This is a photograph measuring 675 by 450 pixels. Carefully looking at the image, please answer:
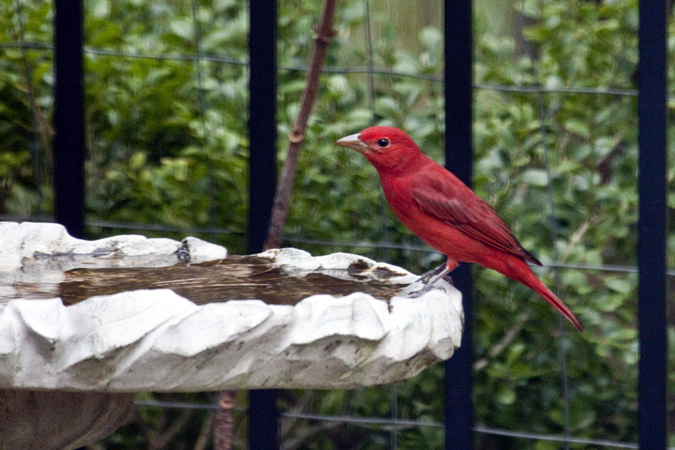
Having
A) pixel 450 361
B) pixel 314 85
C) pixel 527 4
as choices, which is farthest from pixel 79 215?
pixel 527 4

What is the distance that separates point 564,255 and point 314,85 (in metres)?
1.25

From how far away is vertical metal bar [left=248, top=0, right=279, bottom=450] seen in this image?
2.92 m

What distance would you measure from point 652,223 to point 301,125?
1.09m

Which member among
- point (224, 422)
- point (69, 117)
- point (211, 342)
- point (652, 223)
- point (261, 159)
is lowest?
point (224, 422)

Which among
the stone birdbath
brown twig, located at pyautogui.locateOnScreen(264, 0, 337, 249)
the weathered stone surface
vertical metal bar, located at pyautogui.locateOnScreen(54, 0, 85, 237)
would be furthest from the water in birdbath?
vertical metal bar, located at pyautogui.locateOnScreen(54, 0, 85, 237)

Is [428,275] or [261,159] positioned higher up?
[261,159]

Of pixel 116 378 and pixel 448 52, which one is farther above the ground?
pixel 448 52

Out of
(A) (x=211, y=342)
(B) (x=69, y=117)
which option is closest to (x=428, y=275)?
(A) (x=211, y=342)

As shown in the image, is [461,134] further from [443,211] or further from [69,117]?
[69,117]

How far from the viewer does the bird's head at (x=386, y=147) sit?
2719 mm

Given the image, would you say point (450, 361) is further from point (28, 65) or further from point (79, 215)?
point (28, 65)

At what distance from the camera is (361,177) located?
133 inches

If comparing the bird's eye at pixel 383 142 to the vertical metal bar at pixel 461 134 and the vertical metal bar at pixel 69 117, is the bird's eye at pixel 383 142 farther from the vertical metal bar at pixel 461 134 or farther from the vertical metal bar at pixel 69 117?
the vertical metal bar at pixel 69 117

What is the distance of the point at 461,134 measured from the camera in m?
2.84
